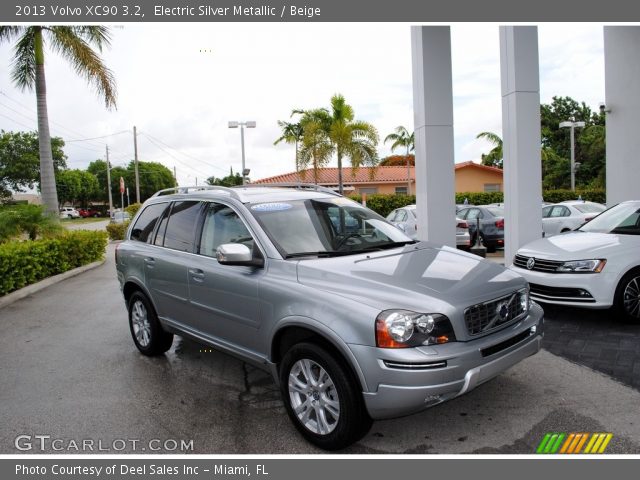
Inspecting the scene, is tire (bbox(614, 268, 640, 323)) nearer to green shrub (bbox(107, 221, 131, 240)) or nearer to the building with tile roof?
green shrub (bbox(107, 221, 131, 240))

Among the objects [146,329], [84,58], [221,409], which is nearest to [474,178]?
[84,58]

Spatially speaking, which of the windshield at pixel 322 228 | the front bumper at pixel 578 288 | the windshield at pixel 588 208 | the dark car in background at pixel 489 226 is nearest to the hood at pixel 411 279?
the windshield at pixel 322 228

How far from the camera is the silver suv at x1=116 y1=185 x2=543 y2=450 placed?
331 centimetres

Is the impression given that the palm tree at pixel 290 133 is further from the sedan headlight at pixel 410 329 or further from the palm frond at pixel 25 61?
the sedan headlight at pixel 410 329

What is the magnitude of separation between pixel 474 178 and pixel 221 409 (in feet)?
130

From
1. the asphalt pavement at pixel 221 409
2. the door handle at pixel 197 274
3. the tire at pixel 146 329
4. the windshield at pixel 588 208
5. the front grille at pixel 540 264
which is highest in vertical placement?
the windshield at pixel 588 208

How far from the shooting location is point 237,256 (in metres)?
4.04

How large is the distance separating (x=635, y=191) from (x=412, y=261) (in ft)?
33.9

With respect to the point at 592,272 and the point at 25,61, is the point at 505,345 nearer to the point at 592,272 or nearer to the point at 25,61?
the point at 592,272

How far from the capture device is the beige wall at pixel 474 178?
41.1 metres

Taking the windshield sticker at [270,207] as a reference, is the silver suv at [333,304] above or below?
below

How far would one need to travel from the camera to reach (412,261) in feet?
13.7

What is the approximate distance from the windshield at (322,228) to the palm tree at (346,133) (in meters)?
24.8
